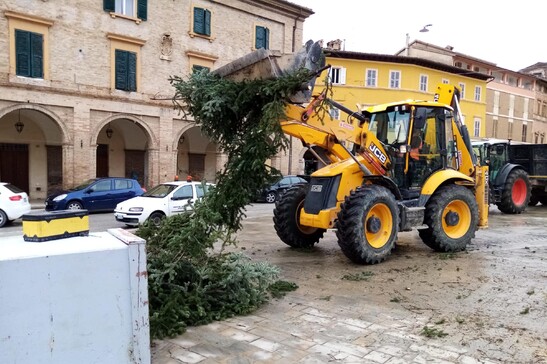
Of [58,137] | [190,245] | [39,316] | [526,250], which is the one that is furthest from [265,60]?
[58,137]

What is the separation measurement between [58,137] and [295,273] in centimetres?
1884

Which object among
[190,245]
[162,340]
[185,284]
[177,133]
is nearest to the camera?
[162,340]

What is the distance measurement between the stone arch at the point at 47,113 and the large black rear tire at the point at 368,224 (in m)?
16.9

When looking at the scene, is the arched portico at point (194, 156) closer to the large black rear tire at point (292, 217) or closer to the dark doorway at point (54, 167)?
the dark doorway at point (54, 167)

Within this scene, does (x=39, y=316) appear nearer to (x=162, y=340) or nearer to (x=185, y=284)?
(x=162, y=340)

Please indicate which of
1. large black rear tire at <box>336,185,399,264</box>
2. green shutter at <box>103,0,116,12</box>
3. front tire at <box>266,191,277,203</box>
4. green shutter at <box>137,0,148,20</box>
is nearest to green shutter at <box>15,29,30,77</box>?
green shutter at <box>103,0,116,12</box>

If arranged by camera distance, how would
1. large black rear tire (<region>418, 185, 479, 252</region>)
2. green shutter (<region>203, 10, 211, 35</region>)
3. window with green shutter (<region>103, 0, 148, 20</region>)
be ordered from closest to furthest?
1. large black rear tire (<region>418, 185, 479, 252</region>)
2. window with green shutter (<region>103, 0, 148, 20</region>)
3. green shutter (<region>203, 10, 211, 35</region>)

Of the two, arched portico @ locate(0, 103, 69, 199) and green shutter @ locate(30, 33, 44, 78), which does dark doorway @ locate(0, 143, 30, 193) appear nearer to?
arched portico @ locate(0, 103, 69, 199)

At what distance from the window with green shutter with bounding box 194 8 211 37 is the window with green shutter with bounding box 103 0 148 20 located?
2.84 m

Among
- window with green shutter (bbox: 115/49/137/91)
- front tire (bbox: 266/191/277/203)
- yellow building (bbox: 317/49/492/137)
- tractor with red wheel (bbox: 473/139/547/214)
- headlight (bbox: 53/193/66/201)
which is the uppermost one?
yellow building (bbox: 317/49/492/137)

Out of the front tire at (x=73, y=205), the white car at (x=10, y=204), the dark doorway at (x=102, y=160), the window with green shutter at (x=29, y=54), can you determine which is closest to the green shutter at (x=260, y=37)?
the dark doorway at (x=102, y=160)

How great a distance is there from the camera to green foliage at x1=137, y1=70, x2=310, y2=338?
15.9ft

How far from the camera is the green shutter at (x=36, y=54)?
19.1 m

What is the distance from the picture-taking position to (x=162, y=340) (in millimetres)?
4188
